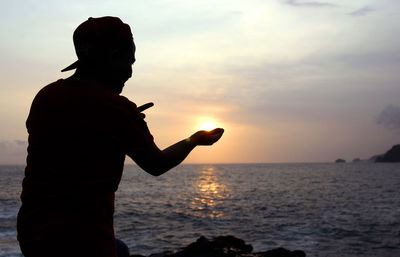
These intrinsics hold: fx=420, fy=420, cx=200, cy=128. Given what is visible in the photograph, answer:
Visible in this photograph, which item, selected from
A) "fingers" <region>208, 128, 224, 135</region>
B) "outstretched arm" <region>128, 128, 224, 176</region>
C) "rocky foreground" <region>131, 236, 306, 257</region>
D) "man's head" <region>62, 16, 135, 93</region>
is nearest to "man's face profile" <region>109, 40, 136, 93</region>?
"man's head" <region>62, 16, 135, 93</region>

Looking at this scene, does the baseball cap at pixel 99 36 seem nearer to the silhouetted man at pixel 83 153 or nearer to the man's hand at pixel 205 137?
the silhouetted man at pixel 83 153

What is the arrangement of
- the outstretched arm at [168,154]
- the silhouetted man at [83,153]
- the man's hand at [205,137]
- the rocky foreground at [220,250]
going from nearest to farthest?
the silhouetted man at [83,153], the outstretched arm at [168,154], the man's hand at [205,137], the rocky foreground at [220,250]

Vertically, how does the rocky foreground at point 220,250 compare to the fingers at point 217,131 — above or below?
below

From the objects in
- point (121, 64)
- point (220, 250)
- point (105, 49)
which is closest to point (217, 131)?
point (121, 64)

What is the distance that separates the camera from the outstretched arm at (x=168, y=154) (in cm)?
193

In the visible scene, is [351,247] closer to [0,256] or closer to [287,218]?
[287,218]

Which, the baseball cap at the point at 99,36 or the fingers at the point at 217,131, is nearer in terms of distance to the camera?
the baseball cap at the point at 99,36

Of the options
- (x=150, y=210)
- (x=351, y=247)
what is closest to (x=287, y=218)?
(x=351, y=247)

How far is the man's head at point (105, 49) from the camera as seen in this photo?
78.3 inches

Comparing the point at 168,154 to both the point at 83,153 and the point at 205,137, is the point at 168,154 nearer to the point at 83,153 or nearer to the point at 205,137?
the point at 205,137

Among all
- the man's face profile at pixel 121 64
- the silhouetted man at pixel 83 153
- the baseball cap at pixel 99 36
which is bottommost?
the silhouetted man at pixel 83 153

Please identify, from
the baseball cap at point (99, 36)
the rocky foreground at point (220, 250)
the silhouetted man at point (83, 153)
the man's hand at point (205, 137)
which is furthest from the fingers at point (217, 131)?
the rocky foreground at point (220, 250)

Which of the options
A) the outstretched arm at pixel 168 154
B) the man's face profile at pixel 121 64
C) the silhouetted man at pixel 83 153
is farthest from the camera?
the man's face profile at pixel 121 64

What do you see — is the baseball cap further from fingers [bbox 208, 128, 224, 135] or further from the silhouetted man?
fingers [bbox 208, 128, 224, 135]
